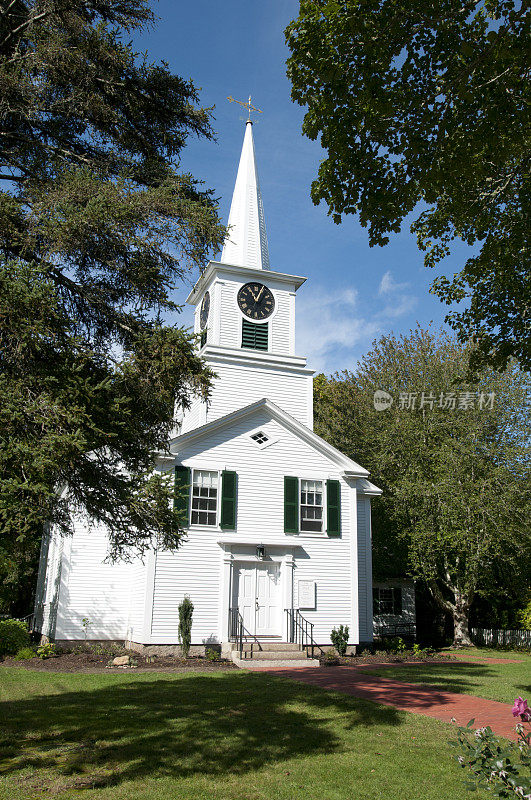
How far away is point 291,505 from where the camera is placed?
739 inches

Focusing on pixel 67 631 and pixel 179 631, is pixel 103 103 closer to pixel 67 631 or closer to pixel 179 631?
pixel 179 631

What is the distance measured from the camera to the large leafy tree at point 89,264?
285 inches

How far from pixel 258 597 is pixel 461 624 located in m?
11.0

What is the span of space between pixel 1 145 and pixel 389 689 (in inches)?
461

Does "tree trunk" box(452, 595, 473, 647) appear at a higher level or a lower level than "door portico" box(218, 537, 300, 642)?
lower

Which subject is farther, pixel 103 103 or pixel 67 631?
pixel 67 631

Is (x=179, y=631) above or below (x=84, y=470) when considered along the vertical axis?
below

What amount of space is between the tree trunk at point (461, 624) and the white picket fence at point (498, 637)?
1505mm

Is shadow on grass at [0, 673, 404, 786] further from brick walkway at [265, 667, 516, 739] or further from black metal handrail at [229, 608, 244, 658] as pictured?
black metal handrail at [229, 608, 244, 658]

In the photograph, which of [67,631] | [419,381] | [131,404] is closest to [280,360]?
[419,381]

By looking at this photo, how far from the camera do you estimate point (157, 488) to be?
27.0 ft

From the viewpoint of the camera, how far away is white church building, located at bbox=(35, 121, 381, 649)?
17141 millimetres

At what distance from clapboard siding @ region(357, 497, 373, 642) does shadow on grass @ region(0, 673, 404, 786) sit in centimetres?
876

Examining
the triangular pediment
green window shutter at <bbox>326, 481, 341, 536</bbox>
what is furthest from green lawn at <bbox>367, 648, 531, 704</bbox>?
the triangular pediment
